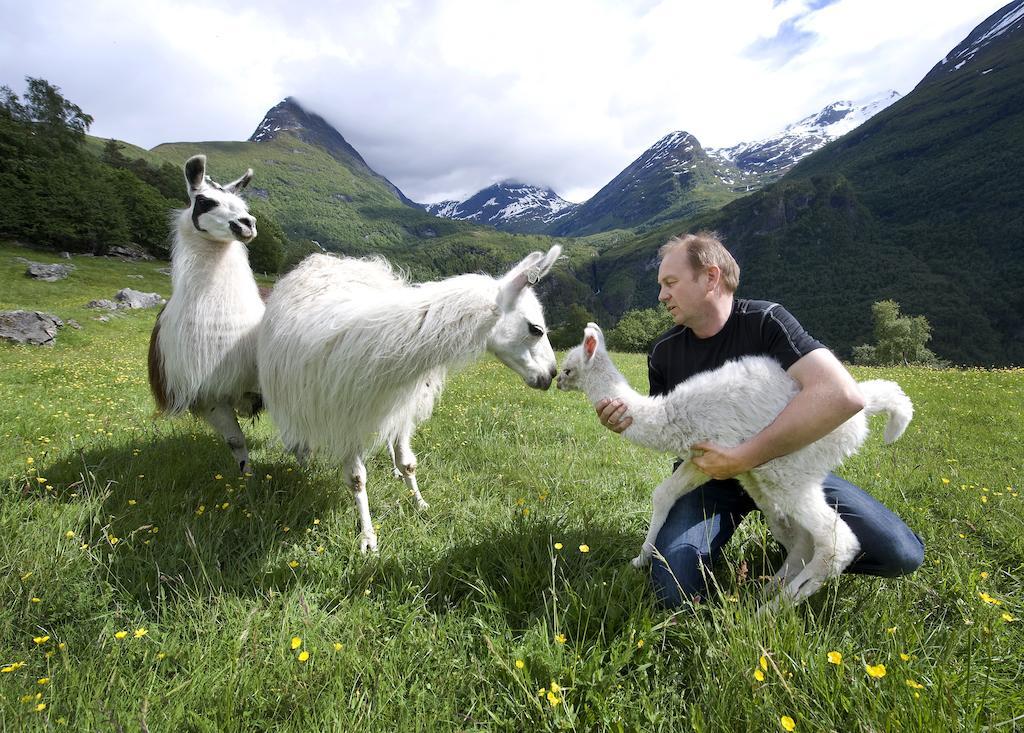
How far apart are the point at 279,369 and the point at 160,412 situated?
1944mm

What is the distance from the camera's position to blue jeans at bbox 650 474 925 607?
2.42 m

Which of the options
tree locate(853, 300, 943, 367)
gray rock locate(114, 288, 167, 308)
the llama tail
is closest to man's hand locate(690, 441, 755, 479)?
the llama tail

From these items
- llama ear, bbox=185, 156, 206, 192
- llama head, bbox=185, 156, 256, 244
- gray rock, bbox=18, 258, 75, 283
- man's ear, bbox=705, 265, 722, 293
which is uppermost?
gray rock, bbox=18, 258, 75, 283

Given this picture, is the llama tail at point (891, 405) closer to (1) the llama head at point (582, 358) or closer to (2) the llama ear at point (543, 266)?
(1) the llama head at point (582, 358)

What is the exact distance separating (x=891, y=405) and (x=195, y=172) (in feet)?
17.3

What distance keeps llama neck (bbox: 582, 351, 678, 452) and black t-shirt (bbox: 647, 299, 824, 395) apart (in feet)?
1.41

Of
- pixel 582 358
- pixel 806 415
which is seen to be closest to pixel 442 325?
pixel 582 358

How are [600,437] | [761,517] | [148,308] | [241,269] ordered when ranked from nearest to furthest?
[761,517], [241,269], [600,437], [148,308]

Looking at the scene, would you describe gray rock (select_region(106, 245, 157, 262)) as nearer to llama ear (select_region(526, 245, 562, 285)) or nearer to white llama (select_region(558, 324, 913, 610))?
llama ear (select_region(526, 245, 562, 285))

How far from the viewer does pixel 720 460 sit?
2.39 meters

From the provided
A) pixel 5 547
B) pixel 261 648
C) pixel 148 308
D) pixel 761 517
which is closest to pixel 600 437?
pixel 761 517

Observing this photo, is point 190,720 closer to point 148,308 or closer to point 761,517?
point 761,517

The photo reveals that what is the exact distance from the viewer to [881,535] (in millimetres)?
2412

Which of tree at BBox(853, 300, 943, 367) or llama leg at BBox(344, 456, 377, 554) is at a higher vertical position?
llama leg at BBox(344, 456, 377, 554)
